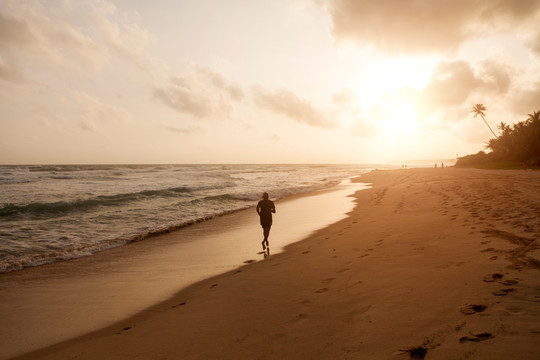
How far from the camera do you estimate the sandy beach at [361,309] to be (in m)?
3.54

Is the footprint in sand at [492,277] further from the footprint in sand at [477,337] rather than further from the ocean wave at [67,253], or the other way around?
the ocean wave at [67,253]

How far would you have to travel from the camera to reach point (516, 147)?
51188 millimetres

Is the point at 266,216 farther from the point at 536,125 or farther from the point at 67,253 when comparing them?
the point at 536,125

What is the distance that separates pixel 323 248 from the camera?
934cm

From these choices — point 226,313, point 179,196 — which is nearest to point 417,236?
point 226,313

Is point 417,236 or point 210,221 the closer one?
point 417,236

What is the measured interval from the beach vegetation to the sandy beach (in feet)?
155

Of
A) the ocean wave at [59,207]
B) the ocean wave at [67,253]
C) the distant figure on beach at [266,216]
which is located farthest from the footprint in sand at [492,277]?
the ocean wave at [59,207]

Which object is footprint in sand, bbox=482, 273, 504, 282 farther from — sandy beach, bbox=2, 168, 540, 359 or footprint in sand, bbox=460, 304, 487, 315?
footprint in sand, bbox=460, 304, 487, 315

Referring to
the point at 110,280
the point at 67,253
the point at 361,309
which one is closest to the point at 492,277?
the point at 361,309

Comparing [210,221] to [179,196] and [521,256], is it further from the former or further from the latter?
[521,256]

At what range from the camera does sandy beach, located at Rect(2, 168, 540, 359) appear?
3.54 metres

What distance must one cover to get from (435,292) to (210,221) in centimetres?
1387

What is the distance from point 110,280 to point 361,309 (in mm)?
7121
